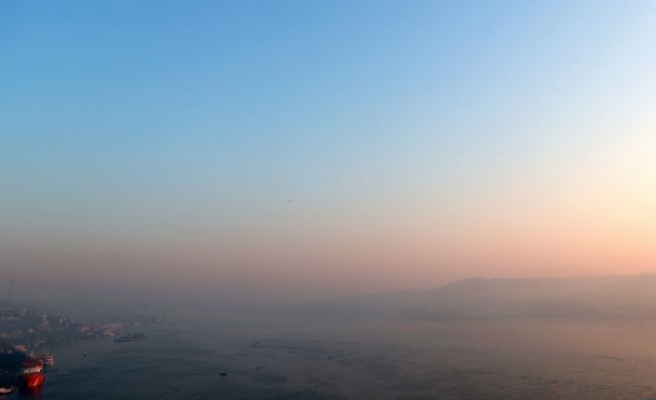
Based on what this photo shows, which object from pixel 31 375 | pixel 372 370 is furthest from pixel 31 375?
pixel 372 370

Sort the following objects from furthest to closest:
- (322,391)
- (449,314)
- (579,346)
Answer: (449,314) < (579,346) < (322,391)

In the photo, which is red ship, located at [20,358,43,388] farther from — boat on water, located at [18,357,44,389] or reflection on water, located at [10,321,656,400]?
reflection on water, located at [10,321,656,400]

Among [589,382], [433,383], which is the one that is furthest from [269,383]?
[589,382]

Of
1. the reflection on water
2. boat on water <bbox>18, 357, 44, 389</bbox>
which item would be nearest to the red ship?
boat on water <bbox>18, 357, 44, 389</bbox>

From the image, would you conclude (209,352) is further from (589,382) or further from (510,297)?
(510,297)

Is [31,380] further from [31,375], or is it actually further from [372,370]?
[372,370]

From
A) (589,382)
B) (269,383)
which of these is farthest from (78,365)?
(589,382)

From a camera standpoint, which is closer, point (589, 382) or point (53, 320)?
point (589, 382)

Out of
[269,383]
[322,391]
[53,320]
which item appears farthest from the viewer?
[53,320]
